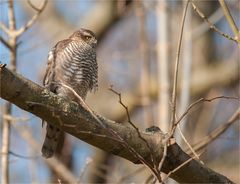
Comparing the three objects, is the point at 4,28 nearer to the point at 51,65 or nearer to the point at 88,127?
the point at 51,65

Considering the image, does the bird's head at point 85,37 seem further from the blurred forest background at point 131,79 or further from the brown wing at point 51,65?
the blurred forest background at point 131,79

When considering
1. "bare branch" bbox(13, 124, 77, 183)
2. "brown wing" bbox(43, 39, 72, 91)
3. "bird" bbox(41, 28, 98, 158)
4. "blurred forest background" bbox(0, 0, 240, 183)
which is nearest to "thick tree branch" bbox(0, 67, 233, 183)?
"bird" bbox(41, 28, 98, 158)

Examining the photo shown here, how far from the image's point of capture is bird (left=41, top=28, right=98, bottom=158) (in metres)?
4.43

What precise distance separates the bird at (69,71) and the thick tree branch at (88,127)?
1540 millimetres

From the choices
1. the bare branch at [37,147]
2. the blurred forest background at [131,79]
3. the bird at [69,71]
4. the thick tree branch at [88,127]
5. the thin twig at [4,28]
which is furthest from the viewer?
the blurred forest background at [131,79]

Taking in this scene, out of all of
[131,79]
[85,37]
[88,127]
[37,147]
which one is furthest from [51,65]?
[131,79]

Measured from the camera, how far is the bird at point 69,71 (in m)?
4.43

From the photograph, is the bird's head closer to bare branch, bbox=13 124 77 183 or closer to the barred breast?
the barred breast

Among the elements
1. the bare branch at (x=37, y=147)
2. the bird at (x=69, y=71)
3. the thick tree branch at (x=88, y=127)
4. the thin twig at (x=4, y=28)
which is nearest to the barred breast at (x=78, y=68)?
the bird at (x=69, y=71)

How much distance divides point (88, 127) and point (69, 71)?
5.93ft

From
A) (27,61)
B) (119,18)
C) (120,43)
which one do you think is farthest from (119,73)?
(120,43)

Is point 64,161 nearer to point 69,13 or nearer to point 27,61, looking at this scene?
point 27,61

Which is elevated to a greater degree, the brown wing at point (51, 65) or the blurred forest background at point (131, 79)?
the blurred forest background at point (131, 79)

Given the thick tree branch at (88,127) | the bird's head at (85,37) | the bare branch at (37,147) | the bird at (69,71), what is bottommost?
the thick tree branch at (88,127)
